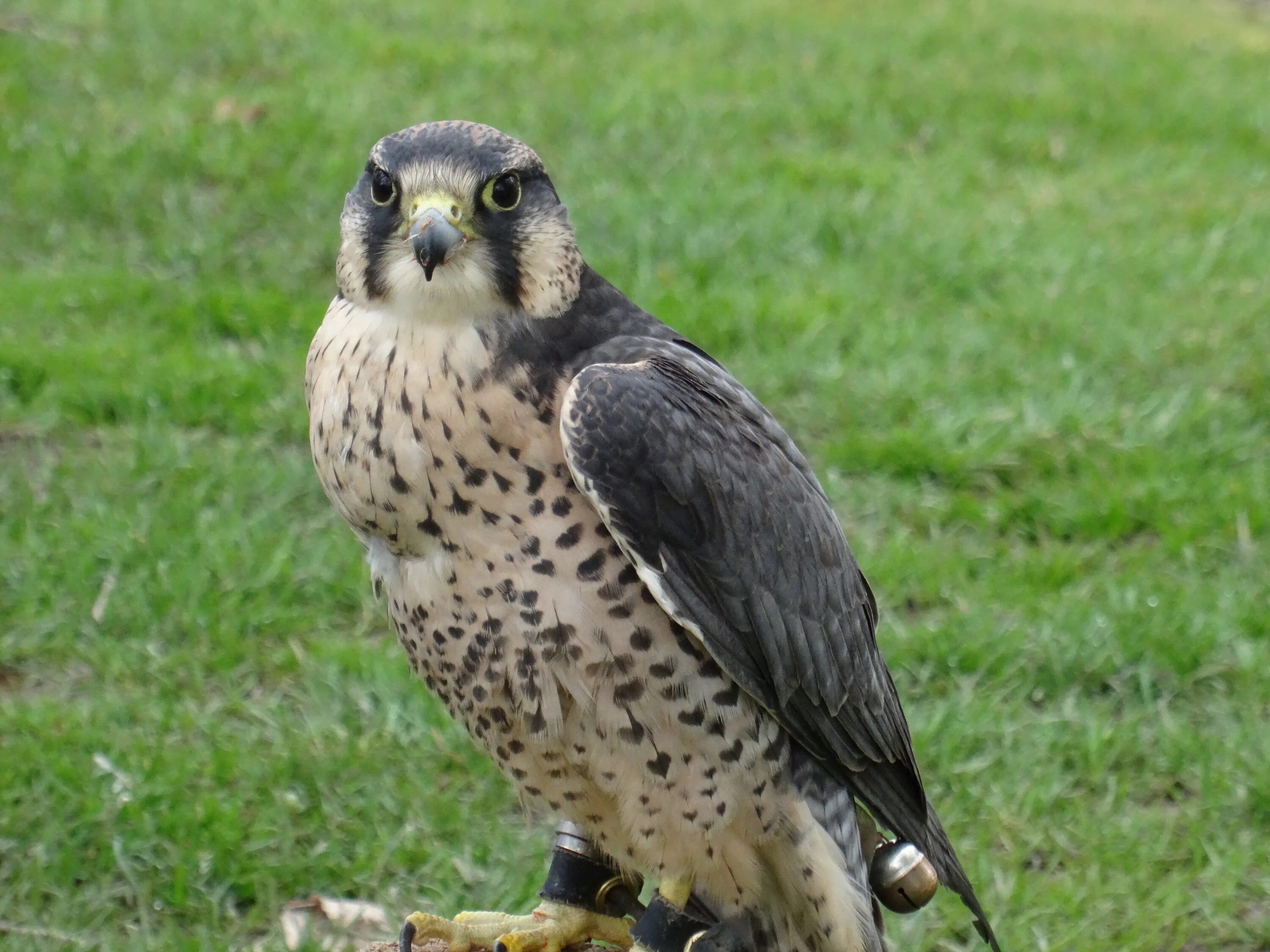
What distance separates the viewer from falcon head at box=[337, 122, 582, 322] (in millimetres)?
2506

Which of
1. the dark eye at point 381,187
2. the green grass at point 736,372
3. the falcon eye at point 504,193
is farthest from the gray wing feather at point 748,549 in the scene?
the green grass at point 736,372

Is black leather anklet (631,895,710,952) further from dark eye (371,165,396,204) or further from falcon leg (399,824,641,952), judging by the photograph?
dark eye (371,165,396,204)

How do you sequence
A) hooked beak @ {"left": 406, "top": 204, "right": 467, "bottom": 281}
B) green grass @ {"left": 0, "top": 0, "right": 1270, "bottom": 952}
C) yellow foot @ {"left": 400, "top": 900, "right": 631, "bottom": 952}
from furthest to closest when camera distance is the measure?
green grass @ {"left": 0, "top": 0, "right": 1270, "bottom": 952}, yellow foot @ {"left": 400, "top": 900, "right": 631, "bottom": 952}, hooked beak @ {"left": 406, "top": 204, "right": 467, "bottom": 281}

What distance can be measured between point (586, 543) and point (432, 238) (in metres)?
0.53

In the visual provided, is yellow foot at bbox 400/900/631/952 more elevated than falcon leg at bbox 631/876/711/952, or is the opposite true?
falcon leg at bbox 631/876/711/952

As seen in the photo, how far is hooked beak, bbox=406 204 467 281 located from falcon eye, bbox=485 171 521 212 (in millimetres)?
105

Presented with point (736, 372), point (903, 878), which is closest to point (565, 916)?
point (903, 878)

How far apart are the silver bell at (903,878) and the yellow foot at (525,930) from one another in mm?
478

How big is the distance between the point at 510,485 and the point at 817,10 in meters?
8.00

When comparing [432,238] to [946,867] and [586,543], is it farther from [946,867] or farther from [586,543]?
[946,867]

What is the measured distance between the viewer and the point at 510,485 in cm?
251

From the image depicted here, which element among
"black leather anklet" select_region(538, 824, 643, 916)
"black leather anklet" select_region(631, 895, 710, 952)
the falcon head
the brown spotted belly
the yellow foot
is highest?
the falcon head

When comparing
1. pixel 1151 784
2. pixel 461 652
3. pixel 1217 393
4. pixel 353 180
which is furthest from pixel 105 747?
pixel 1217 393

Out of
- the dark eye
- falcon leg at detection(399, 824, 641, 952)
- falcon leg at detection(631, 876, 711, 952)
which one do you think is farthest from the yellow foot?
the dark eye
